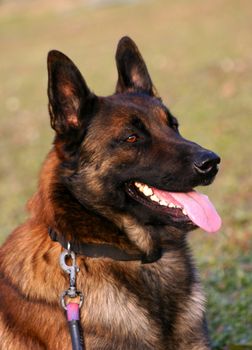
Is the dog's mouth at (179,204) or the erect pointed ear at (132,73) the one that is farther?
the erect pointed ear at (132,73)

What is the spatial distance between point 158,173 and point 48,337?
1.15 meters

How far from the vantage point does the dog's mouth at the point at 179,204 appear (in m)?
3.89

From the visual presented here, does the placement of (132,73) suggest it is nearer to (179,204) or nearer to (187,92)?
(179,204)

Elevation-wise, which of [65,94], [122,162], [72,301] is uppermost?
[65,94]

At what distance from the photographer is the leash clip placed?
376 cm

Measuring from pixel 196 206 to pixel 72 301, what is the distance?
93 centimetres

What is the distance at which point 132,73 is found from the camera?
15.2 feet

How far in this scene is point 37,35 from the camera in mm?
35531

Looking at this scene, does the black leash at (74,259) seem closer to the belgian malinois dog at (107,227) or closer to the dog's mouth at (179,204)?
the belgian malinois dog at (107,227)

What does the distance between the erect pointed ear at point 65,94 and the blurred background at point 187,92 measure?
2113 mm

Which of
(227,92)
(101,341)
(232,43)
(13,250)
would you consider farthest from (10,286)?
(232,43)

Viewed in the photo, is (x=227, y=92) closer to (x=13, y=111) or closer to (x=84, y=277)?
(x=13, y=111)

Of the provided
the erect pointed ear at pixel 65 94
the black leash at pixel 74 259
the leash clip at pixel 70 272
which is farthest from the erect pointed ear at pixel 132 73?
the leash clip at pixel 70 272

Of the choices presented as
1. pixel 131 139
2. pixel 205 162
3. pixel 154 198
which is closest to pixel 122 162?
pixel 131 139
